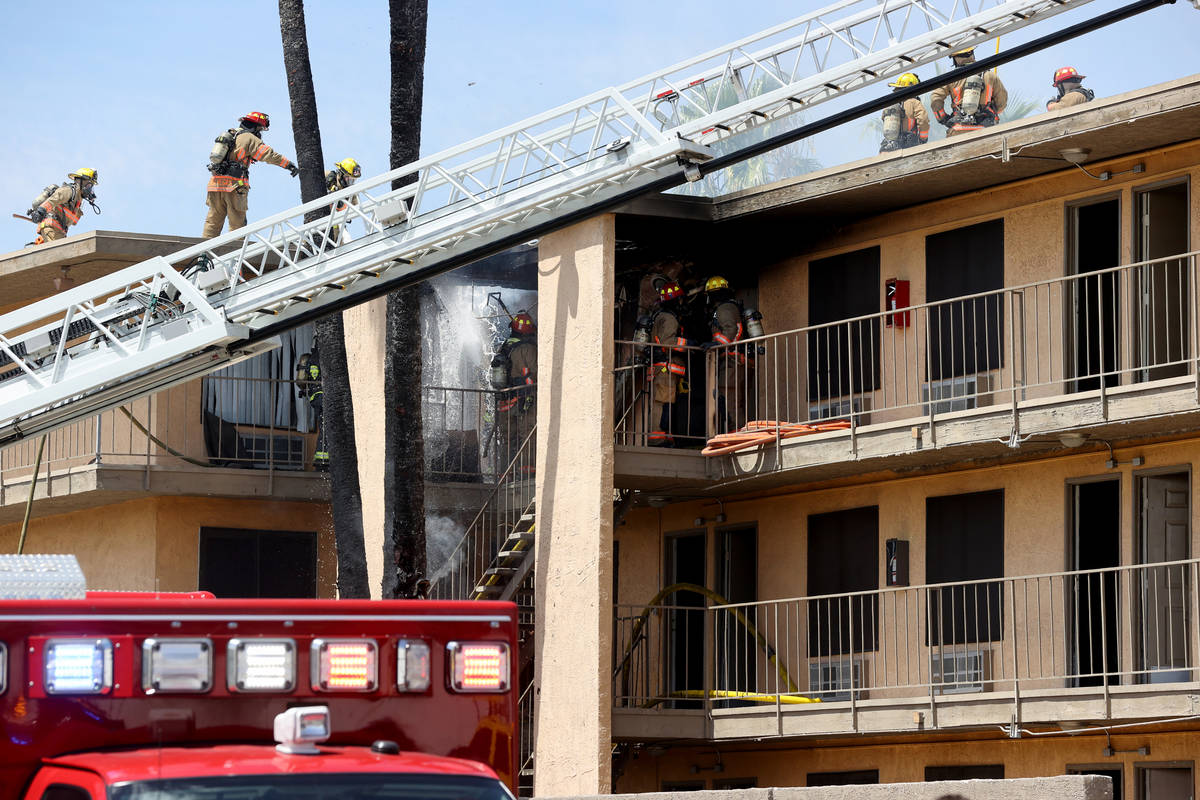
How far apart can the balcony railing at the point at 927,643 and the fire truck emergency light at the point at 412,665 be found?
9622 millimetres

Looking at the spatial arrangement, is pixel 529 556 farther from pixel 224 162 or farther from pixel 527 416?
pixel 224 162

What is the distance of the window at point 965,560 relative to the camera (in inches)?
703

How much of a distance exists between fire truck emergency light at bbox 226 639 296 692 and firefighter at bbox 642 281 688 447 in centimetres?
1312

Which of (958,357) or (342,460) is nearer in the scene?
(958,357)

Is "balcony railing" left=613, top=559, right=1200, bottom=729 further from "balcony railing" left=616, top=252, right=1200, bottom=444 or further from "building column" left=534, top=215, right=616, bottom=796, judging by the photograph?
"balcony railing" left=616, top=252, right=1200, bottom=444

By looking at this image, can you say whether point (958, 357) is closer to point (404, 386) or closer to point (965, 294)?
point (965, 294)

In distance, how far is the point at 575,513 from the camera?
18.8 metres

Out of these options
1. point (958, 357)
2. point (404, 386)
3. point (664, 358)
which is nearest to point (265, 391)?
point (404, 386)

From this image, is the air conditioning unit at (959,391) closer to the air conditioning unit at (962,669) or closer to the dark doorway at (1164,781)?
the air conditioning unit at (962,669)

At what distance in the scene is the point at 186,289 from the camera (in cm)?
1504

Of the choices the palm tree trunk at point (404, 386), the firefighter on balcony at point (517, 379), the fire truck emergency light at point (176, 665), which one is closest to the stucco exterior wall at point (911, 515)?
the firefighter on balcony at point (517, 379)

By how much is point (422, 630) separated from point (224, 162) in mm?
18544

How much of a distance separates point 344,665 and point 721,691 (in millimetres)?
13674

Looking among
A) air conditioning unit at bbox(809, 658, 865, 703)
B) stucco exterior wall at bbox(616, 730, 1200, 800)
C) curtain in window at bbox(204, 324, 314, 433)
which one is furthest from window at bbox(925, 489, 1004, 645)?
curtain in window at bbox(204, 324, 314, 433)
